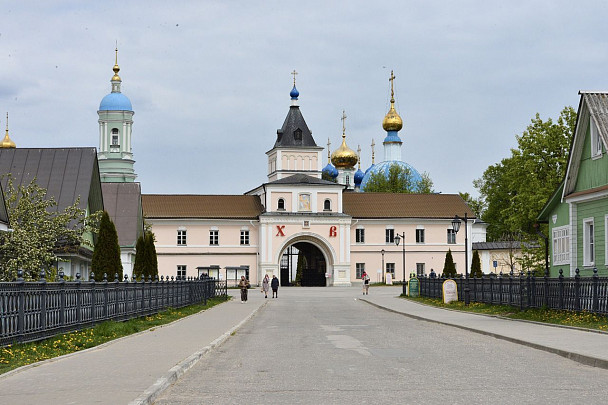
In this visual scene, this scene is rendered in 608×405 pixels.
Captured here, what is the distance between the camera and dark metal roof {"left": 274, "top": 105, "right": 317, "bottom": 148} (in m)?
99.9

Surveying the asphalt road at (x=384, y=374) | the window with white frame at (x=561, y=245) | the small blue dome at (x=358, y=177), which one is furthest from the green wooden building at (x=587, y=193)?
the small blue dome at (x=358, y=177)

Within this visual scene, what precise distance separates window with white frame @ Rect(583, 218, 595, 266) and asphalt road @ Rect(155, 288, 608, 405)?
515 inches

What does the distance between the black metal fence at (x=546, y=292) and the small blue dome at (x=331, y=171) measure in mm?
98270

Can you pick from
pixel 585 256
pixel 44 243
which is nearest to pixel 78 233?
pixel 44 243

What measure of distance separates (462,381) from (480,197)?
112 m

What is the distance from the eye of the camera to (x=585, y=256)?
1267 inches

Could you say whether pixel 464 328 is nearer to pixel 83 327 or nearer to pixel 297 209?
pixel 83 327

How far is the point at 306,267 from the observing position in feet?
323

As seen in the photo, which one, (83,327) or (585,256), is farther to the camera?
(585,256)

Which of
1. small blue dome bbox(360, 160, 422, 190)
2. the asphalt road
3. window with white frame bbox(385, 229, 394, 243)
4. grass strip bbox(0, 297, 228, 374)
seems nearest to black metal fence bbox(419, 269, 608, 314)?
the asphalt road

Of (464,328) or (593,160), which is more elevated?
(593,160)

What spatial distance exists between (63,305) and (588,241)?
66.5 feet

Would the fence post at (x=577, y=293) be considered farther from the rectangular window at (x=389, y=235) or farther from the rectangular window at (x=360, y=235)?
the rectangular window at (x=389, y=235)

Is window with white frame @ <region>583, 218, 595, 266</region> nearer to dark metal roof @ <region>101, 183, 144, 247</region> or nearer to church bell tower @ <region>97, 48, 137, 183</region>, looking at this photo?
dark metal roof @ <region>101, 183, 144, 247</region>
